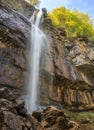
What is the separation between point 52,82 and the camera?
71.5 ft

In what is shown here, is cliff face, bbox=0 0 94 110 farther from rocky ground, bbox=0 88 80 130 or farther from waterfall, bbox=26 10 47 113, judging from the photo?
rocky ground, bbox=0 88 80 130

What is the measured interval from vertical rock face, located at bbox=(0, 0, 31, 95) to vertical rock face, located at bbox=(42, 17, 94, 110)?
2.99 m

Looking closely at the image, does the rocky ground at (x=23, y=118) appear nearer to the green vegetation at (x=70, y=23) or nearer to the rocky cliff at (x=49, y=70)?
the rocky cliff at (x=49, y=70)

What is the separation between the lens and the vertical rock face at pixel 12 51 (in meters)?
18.2

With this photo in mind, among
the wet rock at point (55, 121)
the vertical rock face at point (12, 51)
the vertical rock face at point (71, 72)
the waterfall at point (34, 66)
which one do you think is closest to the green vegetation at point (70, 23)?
the vertical rock face at point (71, 72)

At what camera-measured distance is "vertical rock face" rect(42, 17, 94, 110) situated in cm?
2239

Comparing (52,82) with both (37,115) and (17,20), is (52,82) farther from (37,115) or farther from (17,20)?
(37,115)

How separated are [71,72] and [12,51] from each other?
7.11 meters

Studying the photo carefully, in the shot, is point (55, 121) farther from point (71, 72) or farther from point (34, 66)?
point (71, 72)

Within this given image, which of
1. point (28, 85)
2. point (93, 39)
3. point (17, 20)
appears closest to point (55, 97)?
point (28, 85)

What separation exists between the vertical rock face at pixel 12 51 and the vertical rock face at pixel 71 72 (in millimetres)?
2988

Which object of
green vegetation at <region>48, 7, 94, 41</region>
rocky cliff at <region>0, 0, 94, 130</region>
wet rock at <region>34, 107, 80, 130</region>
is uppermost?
green vegetation at <region>48, 7, 94, 41</region>

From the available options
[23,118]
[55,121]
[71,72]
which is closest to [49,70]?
[71,72]

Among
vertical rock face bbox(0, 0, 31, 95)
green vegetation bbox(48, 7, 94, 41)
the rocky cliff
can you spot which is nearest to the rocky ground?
the rocky cliff
